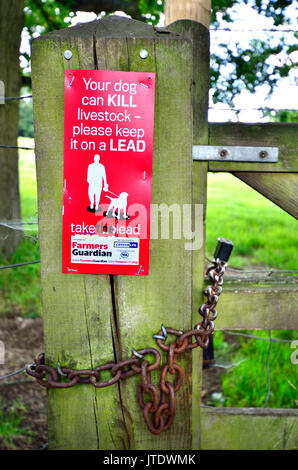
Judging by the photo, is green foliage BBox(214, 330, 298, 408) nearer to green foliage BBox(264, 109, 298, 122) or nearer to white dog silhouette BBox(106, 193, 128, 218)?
green foliage BBox(264, 109, 298, 122)

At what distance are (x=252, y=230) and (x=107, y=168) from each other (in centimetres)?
459

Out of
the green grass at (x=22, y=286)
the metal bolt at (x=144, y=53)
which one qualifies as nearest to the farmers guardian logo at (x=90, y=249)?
the metal bolt at (x=144, y=53)

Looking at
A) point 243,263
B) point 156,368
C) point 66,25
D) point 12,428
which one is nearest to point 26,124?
point 66,25

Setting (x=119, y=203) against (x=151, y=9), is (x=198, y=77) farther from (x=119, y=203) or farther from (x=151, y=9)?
(x=151, y=9)

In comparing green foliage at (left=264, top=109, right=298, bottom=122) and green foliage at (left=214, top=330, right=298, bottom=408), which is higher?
green foliage at (left=264, top=109, right=298, bottom=122)

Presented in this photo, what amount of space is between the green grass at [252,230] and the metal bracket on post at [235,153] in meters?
2.69

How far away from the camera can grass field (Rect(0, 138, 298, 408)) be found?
2.60m

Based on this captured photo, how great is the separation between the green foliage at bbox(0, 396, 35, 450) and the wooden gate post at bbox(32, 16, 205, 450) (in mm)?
1289

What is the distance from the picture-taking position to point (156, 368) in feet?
3.91

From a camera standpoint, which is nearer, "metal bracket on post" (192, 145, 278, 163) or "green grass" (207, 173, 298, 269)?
"metal bracket on post" (192, 145, 278, 163)

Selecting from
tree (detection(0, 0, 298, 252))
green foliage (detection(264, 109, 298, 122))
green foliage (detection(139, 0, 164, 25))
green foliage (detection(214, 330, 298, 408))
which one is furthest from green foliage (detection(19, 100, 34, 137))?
green foliage (detection(214, 330, 298, 408))

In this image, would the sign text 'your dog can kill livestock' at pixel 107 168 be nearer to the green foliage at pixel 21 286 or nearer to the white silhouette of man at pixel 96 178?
the white silhouette of man at pixel 96 178

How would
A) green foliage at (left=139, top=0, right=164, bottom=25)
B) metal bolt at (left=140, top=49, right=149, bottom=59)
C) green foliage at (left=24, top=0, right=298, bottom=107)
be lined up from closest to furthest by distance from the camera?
metal bolt at (left=140, top=49, right=149, bottom=59) < green foliage at (left=24, top=0, right=298, bottom=107) < green foliage at (left=139, top=0, right=164, bottom=25)

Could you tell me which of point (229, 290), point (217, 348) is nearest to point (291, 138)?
point (229, 290)
